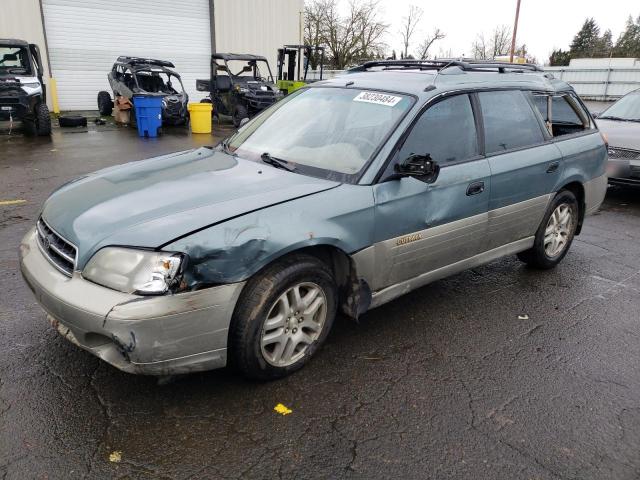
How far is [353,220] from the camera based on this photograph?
3.02 metres

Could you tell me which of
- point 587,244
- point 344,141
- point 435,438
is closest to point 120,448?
point 435,438

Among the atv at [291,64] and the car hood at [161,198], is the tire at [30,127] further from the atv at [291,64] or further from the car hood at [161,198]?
the car hood at [161,198]

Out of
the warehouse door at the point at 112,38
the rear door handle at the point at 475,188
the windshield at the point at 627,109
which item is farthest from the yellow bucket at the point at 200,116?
the rear door handle at the point at 475,188

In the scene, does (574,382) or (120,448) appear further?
(574,382)

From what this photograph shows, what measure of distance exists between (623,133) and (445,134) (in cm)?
556

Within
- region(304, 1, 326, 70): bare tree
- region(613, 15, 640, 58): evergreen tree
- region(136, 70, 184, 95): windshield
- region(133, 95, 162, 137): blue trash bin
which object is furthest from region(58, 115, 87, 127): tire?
region(613, 15, 640, 58): evergreen tree

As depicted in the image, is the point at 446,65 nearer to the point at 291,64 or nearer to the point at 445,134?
A: the point at 445,134

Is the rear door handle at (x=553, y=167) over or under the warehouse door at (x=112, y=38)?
under

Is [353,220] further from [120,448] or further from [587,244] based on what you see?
[587,244]

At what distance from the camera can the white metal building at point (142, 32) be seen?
1748 centimetres

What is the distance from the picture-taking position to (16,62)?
12625mm

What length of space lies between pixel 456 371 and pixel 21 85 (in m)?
12.6

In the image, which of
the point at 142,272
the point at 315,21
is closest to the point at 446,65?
the point at 142,272

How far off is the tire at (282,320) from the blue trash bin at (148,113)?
11334 millimetres
